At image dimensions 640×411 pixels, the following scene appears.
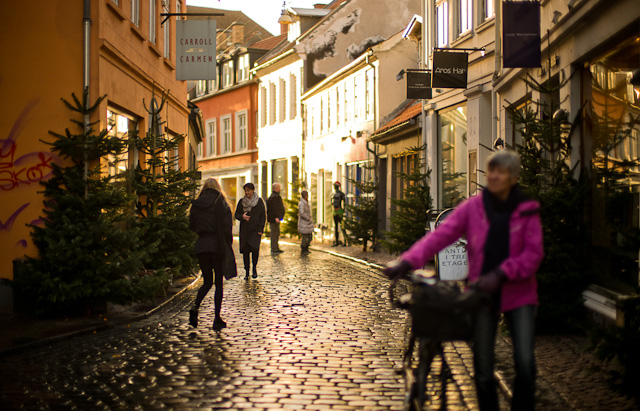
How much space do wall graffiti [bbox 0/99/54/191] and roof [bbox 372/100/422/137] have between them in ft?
41.2

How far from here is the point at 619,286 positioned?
29.1ft

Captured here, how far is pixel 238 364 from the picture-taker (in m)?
7.83

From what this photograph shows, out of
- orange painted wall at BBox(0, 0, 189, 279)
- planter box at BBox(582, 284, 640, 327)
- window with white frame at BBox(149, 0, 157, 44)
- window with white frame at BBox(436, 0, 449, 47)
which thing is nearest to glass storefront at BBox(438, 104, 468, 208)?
window with white frame at BBox(436, 0, 449, 47)

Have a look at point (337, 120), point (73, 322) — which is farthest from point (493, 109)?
point (337, 120)

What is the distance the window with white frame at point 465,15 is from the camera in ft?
60.9

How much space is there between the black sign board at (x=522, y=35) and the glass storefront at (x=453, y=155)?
7.37 metres

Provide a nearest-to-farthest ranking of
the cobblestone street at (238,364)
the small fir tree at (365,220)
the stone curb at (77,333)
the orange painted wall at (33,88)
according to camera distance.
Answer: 1. the cobblestone street at (238,364)
2. the stone curb at (77,333)
3. the orange painted wall at (33,88)
4. the small fir tree at (365,220)

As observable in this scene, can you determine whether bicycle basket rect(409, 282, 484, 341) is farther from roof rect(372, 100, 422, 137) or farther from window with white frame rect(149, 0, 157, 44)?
roof rect(372, 100, 422, 137)

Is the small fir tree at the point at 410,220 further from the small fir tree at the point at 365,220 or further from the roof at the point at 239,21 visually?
the roof at the point at 239,21

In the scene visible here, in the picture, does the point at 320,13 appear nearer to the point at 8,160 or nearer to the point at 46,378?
the point at 8,160

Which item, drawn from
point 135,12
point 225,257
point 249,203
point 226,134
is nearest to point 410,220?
point 249,203

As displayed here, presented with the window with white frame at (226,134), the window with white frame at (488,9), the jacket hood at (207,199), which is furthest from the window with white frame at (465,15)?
the window with white frame at (226,134)

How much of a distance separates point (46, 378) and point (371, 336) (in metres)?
3.66

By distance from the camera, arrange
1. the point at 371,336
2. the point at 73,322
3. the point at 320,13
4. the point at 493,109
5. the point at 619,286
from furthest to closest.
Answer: the point at 320,13, the point at 493,109, the point at 73,322, the point at 371,336, the point at 619,286
